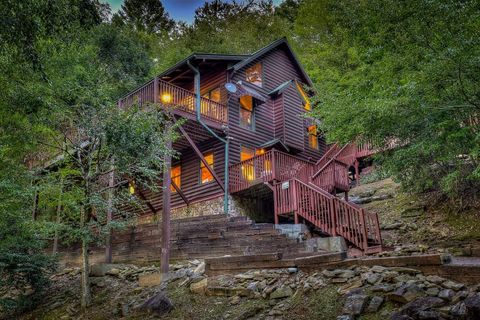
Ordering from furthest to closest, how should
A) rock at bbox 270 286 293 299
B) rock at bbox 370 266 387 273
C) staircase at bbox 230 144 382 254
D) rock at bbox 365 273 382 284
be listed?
staircase at bbox 230 144 382 254
rock at bbox 270 286 293 299
rock at bbox 370 266 387 273
rock at bbox 365 273 382 284

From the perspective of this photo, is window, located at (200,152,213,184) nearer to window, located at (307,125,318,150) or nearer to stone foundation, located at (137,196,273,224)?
stone foundation, located at (137,196,273,224)

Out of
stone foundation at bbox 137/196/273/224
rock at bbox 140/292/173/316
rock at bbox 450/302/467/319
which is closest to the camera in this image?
rock at bbox 450/302/467/319

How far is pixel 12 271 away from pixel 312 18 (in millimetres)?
27292

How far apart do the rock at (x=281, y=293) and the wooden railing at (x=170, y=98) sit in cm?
786

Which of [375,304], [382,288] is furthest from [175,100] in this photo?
[375,304]

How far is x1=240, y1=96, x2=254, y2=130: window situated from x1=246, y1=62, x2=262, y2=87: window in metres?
1.22

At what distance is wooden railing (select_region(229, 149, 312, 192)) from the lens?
1320 centimetres

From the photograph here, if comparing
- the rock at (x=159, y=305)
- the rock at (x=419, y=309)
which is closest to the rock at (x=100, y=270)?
the rock at (x=159, y=305)

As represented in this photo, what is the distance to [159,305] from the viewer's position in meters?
6.55

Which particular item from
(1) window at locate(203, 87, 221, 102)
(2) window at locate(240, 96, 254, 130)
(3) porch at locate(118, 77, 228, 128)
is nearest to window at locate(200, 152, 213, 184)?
(3) porch at locate(118, 77, 228, 128)

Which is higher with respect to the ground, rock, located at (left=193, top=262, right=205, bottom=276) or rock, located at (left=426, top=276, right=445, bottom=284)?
rock, located at (left=426, top=276, right=445, bottom=284)

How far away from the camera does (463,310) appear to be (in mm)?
3828

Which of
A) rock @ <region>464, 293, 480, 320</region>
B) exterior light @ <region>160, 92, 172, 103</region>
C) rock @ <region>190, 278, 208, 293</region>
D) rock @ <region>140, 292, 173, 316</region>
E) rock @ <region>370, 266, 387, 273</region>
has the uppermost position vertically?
exterior light @ <region>160, 92, 172, 103</region>

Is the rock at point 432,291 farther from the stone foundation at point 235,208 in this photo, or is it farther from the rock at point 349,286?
the stone foundation at point 235,208
